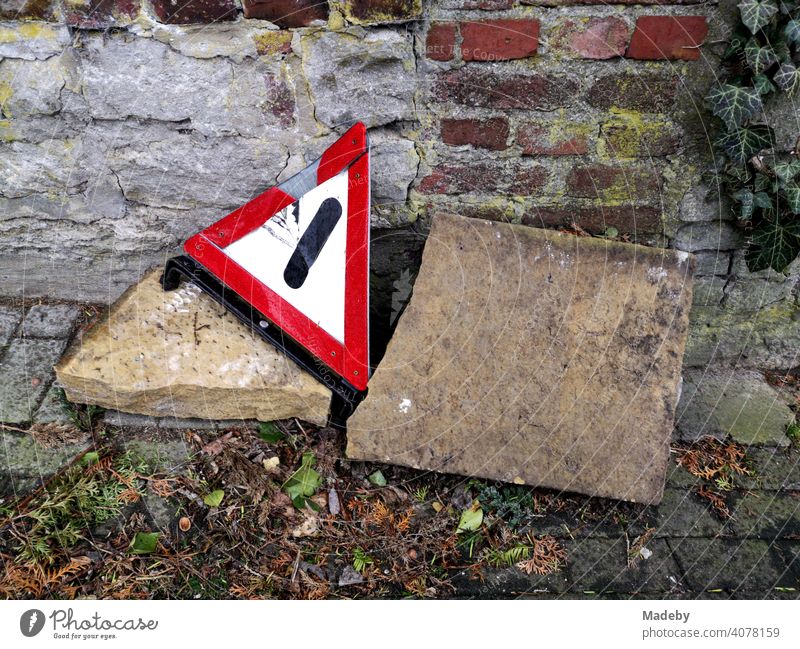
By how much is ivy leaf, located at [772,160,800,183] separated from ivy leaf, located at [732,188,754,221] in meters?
0.09

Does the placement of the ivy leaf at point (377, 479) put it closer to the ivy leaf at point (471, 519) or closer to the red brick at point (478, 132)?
the ivy leaf at point (471, 519)

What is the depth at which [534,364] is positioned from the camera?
6.15 ft

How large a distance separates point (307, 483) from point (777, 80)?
5.77 ft

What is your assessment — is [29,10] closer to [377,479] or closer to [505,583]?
[377,479]

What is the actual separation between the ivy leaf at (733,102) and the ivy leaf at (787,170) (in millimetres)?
185

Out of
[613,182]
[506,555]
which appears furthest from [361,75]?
[506,555]

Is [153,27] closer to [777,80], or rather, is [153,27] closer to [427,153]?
[427,153]

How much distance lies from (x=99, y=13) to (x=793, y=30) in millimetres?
1903

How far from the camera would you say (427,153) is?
6.63 ft

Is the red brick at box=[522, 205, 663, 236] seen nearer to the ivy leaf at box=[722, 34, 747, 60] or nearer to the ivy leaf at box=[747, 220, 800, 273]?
the ivy leaf at box=[747, 220, 800, 273]

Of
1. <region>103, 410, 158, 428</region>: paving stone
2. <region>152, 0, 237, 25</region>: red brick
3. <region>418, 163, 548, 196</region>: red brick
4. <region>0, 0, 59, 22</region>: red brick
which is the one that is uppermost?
<region>152, 0, 237, 25</region>: red brick

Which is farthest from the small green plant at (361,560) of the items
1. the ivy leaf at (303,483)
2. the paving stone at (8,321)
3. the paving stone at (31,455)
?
the paving stone at (8,321)

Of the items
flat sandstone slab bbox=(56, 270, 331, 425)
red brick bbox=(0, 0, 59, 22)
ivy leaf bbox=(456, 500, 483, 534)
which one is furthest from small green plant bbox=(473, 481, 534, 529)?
red brick bbox=(0, 0, 59, 22)

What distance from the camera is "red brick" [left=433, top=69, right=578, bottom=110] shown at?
1.88 m
